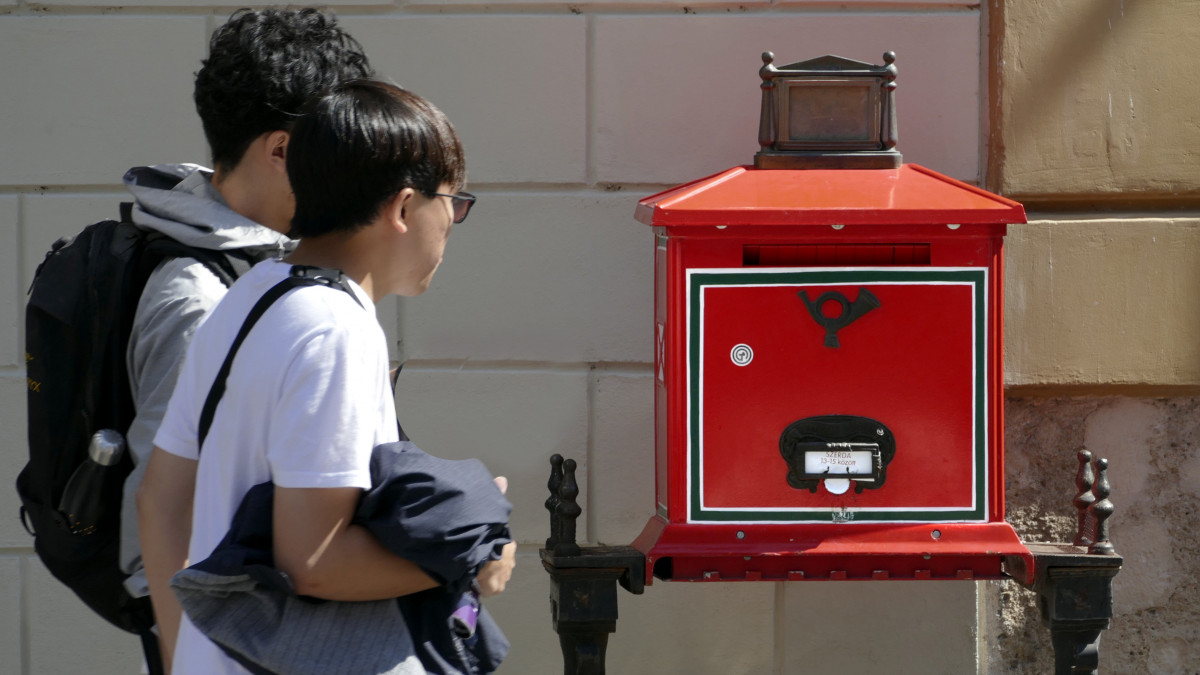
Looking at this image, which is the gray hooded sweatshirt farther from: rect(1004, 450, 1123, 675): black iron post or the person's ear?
rect(1004, 450, 1123, 675): black iron post

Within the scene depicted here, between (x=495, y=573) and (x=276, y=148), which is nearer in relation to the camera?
(x=495, y=573)

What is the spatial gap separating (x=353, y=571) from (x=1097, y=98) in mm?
2463

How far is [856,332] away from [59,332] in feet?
4.54

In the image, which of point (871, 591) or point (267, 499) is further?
point (871, 591)

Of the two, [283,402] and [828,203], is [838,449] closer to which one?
[828,203]

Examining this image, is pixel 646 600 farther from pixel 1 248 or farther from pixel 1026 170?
pixel 1 248

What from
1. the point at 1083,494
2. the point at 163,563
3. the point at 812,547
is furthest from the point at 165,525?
the point at 1083,494

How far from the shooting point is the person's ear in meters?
1.89

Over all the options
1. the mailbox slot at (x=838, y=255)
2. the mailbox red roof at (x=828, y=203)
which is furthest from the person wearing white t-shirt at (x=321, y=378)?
the mailbox slot at (x=838, y=255)

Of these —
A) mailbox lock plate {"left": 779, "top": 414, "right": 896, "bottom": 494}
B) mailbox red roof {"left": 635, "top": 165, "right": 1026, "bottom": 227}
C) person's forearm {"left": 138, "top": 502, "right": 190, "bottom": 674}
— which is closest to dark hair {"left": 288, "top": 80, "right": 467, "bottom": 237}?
person's forearm {"left": 138, "top": 502, "right": 190, "bottom": 674}

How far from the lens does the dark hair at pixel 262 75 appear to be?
6.11 feet

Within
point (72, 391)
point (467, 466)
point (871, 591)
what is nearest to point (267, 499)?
point (467, 466)

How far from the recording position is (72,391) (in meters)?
1.83

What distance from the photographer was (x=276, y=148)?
1.89 m
